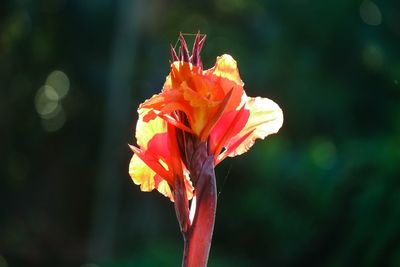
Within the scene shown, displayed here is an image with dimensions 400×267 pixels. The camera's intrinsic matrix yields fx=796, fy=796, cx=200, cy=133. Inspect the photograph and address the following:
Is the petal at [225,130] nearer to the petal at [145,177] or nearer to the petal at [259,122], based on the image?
the petal at [259,122]

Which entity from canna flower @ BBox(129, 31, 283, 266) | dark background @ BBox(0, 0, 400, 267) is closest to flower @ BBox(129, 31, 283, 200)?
canna flower @ BBox(129, 31, 283, 266)

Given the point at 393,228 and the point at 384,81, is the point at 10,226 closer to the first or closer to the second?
the point at 384,81

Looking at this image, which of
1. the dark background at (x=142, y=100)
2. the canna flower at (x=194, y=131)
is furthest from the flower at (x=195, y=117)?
the dark background at (x=142, y=100)

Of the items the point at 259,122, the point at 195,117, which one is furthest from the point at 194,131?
the point at 259,122

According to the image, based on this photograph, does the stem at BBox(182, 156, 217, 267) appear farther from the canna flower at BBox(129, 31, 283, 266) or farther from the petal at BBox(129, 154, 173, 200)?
the petal at BBox(129, 154, 173, 200)

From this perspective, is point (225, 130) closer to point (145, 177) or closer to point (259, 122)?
point (259, 122)

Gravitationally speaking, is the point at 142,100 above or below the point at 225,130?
above
